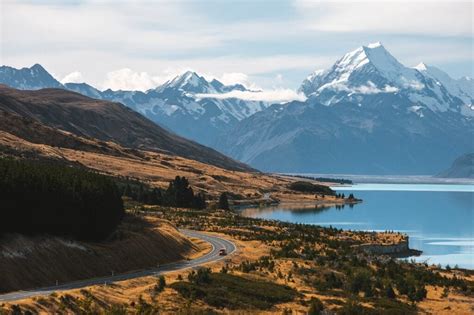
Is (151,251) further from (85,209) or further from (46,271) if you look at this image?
(46,271)

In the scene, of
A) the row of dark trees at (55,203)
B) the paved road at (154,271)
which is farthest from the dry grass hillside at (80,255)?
the paved road at (154,271)

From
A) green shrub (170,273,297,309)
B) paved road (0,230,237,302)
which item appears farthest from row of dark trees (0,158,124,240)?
green shrub (170,273,297,309)

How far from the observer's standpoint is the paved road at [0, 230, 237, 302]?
6228 cm

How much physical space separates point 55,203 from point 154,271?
12424 millimetres

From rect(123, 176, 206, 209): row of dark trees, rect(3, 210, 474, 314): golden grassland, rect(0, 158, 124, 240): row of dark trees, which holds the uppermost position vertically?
rect(123, 176, 206, 209): row of dark trees

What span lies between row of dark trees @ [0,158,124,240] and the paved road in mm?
8669

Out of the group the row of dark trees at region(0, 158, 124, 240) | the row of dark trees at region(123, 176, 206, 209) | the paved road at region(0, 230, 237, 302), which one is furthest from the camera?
the row of dark trees at region(123, 176, 206, 209)

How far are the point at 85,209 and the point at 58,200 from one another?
4689mm

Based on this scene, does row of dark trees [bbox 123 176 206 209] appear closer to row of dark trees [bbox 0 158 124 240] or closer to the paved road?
the paved road

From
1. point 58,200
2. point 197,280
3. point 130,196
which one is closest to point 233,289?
point 197,280

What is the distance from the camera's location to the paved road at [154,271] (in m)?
62.3

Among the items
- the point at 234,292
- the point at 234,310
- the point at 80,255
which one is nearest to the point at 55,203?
the point at 80,255

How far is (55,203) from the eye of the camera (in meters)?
79.5

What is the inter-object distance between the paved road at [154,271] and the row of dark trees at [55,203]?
8.67m
